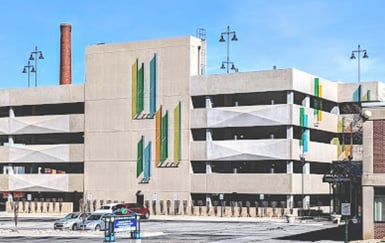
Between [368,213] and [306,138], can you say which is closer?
[368,213]

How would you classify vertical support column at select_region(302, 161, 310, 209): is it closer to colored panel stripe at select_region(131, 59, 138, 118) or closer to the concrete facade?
the concrete facade

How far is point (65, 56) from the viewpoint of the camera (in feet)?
308

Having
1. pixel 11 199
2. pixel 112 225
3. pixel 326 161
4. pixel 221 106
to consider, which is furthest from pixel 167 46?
pixel 112 225

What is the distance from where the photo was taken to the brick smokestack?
→ 3701 inches

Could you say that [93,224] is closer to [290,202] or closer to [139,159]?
[290,202]

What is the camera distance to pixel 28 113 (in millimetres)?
96500

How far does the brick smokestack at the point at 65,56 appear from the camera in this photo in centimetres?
9400

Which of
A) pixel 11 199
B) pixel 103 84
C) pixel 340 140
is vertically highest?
pixel 103 84

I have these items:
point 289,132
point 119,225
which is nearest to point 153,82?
point 289,132

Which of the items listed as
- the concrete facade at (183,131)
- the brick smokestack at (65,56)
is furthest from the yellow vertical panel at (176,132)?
the brick smokestack at (65,56)

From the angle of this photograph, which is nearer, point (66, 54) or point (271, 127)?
point (271, 127)

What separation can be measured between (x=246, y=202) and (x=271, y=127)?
827 cm

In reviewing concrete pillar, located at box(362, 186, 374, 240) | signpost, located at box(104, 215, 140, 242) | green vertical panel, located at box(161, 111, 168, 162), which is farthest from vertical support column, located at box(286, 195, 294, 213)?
signpost, located at box(104, 215, 140, 242)

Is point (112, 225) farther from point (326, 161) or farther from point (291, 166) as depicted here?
point (326, 161)
